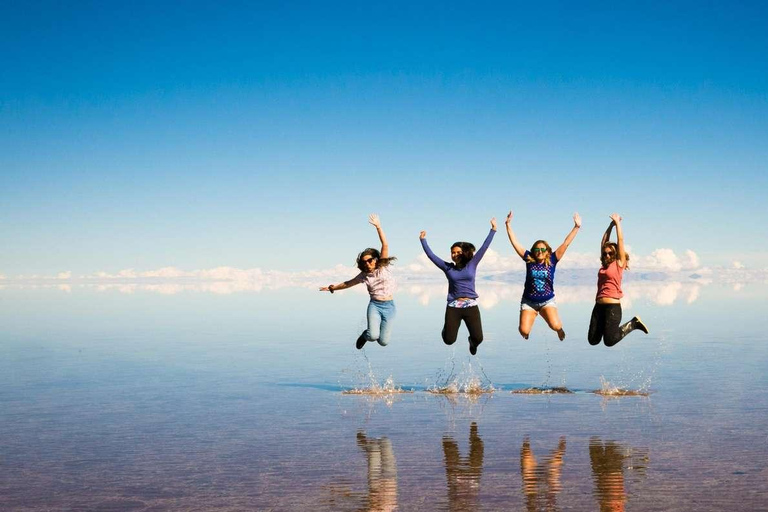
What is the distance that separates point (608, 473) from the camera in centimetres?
967

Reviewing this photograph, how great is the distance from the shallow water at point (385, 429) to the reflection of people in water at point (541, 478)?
0.14ft

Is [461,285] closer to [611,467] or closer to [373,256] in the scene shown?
[373,256]

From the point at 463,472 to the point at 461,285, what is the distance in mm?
6135

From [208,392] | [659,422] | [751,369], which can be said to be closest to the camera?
[659,422]

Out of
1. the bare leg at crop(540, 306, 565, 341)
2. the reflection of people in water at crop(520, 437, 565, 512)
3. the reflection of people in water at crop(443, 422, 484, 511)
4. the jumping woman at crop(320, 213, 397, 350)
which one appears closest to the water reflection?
the reflection of people in water at crop(520, 437, 565, 512)

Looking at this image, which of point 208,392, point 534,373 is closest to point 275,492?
point 208,392

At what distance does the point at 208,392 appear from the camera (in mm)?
17359

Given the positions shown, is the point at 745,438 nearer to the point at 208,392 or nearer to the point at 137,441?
the point at 137,441

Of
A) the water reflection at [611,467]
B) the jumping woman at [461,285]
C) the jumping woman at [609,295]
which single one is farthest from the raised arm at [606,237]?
the water reflection at [611,467]

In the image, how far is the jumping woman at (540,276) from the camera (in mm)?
15492

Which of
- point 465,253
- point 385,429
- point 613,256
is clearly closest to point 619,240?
point 613,256

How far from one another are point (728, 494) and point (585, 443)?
9.17ft

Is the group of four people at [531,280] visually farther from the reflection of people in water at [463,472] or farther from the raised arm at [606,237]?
the reflection of people in water at [463,472]

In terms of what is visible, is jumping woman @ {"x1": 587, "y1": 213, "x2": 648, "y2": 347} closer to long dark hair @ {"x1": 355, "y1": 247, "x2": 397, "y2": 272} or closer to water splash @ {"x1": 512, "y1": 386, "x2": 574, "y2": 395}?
water splash @ {"x1": 512, "y1": 386, "x2": 574, "y2": 395}
